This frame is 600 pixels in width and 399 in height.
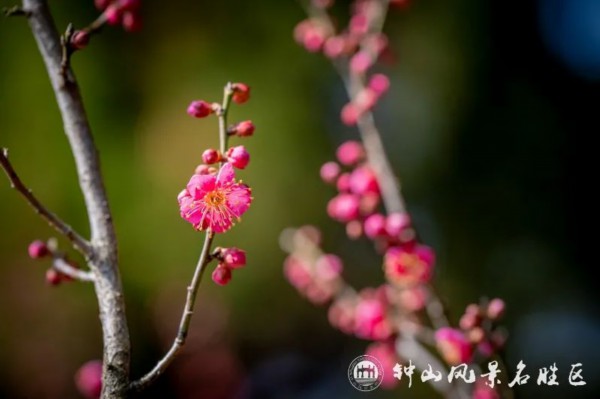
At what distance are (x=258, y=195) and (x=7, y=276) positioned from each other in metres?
1.14

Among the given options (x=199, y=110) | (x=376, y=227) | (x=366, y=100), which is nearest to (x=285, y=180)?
(x=366, y=100)

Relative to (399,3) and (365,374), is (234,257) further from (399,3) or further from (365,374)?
(399,3)

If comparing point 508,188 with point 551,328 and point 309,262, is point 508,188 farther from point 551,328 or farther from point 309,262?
point 309,262

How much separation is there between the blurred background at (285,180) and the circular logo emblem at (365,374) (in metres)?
0.98

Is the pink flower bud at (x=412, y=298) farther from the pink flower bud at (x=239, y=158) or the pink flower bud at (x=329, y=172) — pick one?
the pink flower bud at (x=239, y=158)

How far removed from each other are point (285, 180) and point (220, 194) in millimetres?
2455

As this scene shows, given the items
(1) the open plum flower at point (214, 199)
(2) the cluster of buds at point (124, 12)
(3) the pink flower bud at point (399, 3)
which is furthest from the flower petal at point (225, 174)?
(3) the pink flower bud at point (399, 3)

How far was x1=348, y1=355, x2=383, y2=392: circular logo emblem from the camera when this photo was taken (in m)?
1.01

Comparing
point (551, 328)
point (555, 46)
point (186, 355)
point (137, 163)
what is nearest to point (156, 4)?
point (137, 163)

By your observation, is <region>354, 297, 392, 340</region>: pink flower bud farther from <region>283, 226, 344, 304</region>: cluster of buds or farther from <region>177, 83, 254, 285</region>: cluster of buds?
<region>177, 83, 254, 285</region>: cluster of buds

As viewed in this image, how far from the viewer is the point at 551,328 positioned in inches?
138

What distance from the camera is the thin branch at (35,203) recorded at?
1.81ft

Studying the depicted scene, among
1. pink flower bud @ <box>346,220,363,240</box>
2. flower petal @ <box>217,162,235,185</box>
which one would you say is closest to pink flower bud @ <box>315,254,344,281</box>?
pink flower bud @ <box>346,220,363,240</box>

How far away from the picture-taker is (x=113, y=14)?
91 centimetres
